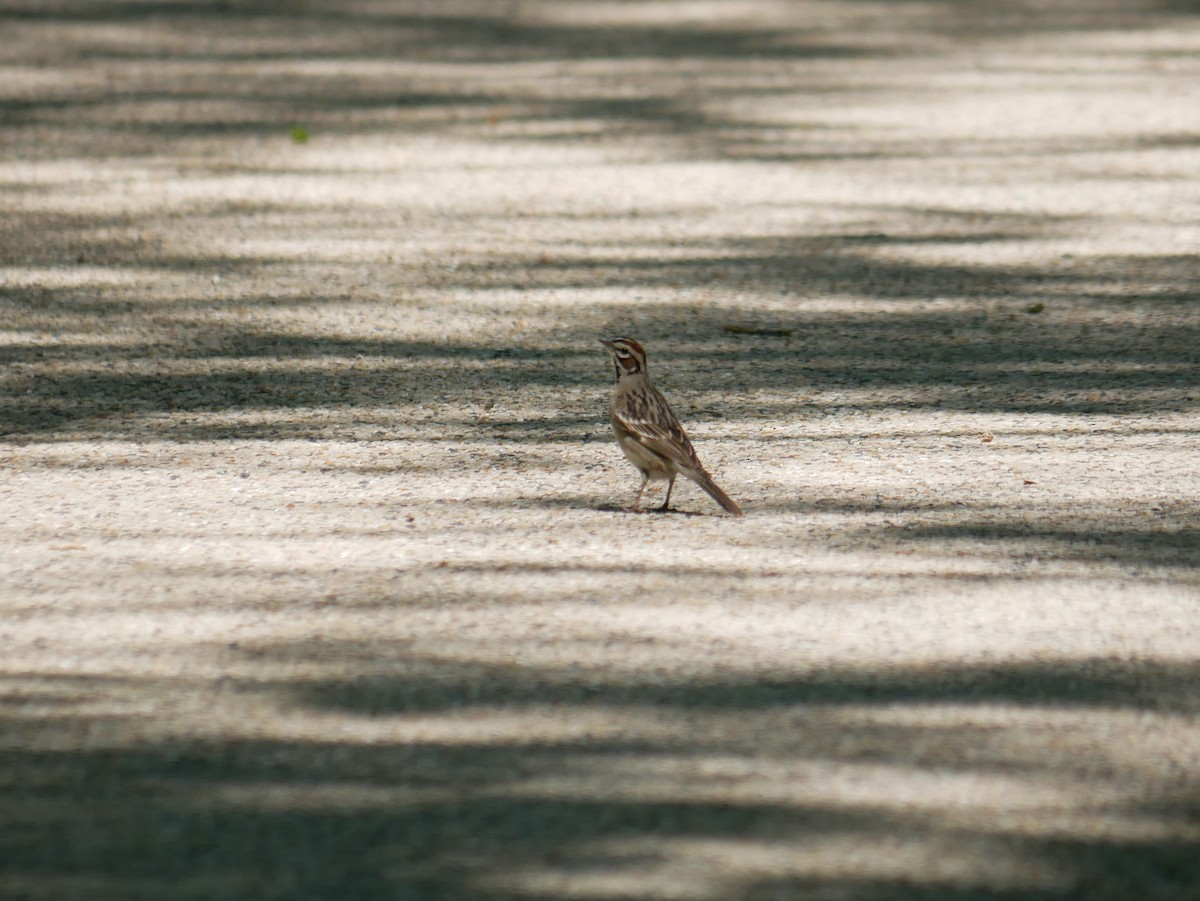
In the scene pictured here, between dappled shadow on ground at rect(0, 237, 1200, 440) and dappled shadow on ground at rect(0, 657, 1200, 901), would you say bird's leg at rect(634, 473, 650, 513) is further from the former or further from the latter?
dappled shadow on ground at rect(0, 657, 1200, 901)

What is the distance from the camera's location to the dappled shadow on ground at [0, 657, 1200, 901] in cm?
338

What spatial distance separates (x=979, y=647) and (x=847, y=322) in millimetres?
3617

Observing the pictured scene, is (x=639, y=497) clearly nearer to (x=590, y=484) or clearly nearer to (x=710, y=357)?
(x=590, y=484)

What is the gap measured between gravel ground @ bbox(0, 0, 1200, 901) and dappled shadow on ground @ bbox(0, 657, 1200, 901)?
13mm

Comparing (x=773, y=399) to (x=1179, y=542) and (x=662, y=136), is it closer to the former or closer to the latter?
(x=1179, y=542)

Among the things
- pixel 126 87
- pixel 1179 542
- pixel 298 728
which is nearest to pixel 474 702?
pixel 298 728

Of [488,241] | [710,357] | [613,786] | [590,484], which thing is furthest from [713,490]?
[488,241]

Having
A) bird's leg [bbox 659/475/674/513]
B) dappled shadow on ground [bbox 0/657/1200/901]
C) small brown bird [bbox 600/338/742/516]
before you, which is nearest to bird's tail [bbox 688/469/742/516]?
small brown bird [bbox 600/338/742/516]

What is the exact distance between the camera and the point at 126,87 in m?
12.1

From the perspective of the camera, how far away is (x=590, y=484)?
5.93 m

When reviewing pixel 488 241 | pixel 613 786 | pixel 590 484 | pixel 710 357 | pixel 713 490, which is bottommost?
pixel 613 786

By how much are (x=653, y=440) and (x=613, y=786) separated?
6.43 ft

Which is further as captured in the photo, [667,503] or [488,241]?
[488,241]

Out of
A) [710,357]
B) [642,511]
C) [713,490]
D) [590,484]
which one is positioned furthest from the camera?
[710,357]
